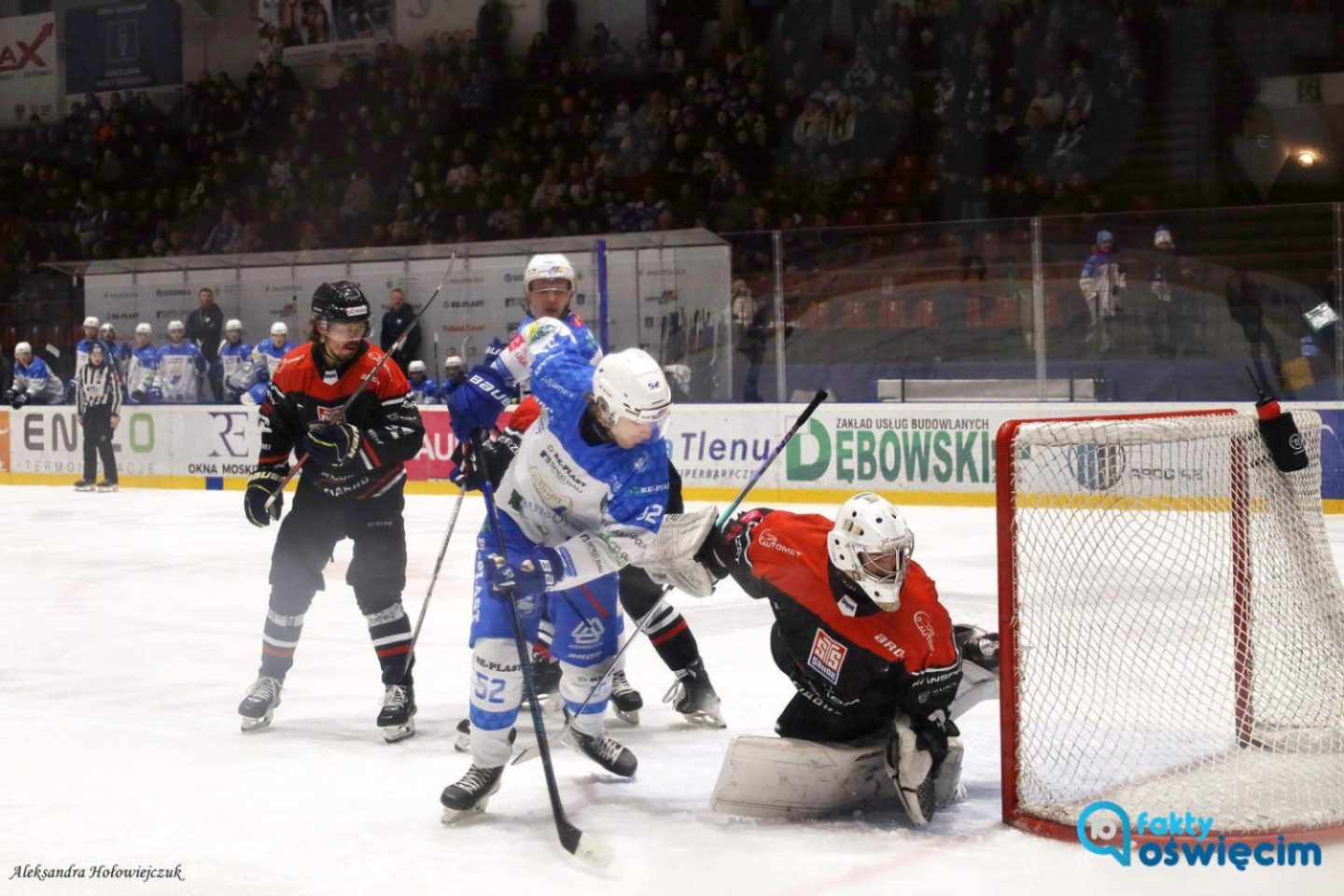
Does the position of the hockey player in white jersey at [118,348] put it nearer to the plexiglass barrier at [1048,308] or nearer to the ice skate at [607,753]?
the plexiglass barrier at [1048,308]

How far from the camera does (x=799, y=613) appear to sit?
136 inches

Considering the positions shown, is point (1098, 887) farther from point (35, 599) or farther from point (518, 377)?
point (35, 599)

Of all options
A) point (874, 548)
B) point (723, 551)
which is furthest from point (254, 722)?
point (874, 548)

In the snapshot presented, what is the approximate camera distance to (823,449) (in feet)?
34.9

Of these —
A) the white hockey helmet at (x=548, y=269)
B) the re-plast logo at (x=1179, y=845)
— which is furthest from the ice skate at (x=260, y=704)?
the re-plast logo at (x=1179, y=845)

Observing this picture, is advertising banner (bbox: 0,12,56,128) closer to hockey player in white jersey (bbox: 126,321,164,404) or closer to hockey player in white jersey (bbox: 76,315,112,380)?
hockey player in white jersey (bbox: 126,321,164,404)

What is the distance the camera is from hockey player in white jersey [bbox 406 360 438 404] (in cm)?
1228

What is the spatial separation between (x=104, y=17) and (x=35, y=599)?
16198mm

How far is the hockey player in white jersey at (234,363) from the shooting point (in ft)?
42.6

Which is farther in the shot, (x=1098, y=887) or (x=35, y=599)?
(x=35, y=599)

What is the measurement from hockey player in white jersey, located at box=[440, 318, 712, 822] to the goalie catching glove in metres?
0.01

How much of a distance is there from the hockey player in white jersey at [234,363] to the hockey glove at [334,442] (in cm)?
901

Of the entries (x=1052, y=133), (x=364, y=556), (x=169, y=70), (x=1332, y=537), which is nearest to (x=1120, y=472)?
(x=364, y=556)

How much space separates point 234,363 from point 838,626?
34.6 feet
